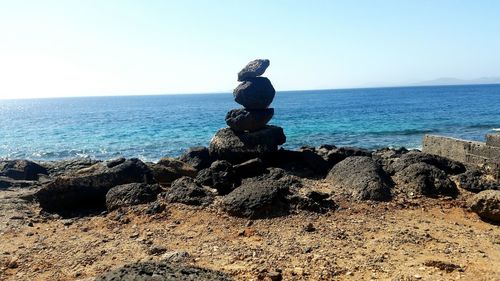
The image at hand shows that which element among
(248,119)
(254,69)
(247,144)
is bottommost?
(247,144)

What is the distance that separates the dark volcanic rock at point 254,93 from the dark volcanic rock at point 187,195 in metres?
5.70

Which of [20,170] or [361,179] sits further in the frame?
[20,170]

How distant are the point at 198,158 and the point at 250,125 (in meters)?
3.01

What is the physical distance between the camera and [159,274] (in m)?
5.66

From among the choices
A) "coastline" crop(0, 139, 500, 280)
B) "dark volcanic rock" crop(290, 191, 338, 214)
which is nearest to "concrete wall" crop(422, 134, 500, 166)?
"coastline" crop(0, 139, 500, 280)

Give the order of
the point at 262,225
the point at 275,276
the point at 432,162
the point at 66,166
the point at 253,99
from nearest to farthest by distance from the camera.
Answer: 1. the point at 275,276
2. the point at 262,225
3. the point at 432,162
4. the point at 253,99
5. the point at 66,166

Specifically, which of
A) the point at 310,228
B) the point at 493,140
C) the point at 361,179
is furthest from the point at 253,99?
the point at 493,140

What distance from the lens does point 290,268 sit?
28.3 ft

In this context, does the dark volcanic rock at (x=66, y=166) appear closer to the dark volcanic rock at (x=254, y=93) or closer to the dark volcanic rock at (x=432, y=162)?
the dark volcanic rock at (x=254, y=93)

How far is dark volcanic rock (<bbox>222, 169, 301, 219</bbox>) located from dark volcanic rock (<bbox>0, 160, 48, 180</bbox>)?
1312cm

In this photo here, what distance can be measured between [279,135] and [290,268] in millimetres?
10231

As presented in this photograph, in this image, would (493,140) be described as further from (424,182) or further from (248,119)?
(248,119)

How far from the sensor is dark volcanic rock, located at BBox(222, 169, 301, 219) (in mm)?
11797

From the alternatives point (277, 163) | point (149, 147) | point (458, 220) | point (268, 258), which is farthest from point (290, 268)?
point (149, 147)
